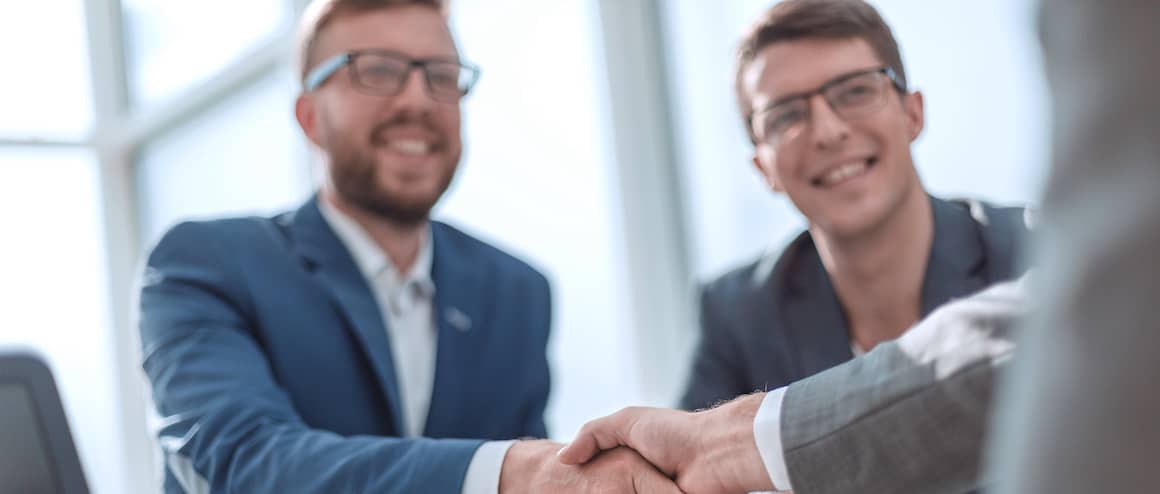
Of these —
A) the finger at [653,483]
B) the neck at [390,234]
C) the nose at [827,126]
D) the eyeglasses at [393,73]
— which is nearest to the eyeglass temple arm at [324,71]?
the eyeglasses at [393,73]

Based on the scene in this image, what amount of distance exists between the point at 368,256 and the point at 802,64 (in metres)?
0.86

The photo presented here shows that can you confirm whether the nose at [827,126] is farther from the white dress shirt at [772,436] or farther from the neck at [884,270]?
the white dress shirt at [772,436]

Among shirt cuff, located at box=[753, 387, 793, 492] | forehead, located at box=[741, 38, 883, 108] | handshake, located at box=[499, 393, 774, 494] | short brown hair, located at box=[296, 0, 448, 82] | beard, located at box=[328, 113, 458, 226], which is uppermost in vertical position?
short brown hair, located at box=[296, 0, 448, 82]

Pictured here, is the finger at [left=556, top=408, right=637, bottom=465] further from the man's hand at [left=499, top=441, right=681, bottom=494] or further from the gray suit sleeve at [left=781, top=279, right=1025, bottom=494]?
the gray suit sleeve at [left=781, top=279, right=1025, bottom=494]

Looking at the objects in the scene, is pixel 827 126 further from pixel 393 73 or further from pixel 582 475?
pixel 393 73

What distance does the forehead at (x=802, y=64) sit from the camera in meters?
1.87

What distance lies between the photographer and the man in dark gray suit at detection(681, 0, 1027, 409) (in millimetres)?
1874

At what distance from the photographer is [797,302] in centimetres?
203

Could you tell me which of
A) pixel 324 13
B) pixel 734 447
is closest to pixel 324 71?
pixel 324 13

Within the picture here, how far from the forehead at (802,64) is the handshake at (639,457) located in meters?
0.67

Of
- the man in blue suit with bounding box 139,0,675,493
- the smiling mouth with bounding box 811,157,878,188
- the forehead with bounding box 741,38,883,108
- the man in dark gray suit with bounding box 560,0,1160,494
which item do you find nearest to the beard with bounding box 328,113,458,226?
the man in blue suit with bounding box 139,0,675,493

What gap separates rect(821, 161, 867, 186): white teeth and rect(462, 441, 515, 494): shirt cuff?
77 cm

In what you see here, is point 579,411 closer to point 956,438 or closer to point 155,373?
point 155,373

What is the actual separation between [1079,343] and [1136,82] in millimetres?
89
